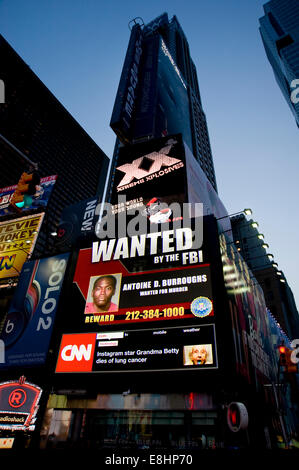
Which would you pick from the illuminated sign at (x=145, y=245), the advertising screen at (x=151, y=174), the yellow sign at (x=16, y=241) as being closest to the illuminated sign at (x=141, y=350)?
the illuminated sign at (x=145, y=245)

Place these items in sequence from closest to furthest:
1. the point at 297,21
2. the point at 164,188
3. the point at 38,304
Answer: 1. the point at 38,304
2. the point at 164,188
3. the point at 297,21

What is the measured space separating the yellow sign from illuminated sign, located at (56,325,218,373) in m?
11.1

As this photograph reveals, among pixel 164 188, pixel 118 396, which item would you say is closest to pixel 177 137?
pixel 164 188

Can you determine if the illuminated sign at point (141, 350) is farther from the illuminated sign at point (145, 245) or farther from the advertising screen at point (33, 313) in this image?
the illuminated sign at point (145, 245)

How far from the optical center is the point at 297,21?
152 metres

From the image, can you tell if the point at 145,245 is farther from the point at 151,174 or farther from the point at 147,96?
the point at 147,96

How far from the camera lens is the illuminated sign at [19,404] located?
45.0 feet

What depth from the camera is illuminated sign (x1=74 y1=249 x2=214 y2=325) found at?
14.2 meters

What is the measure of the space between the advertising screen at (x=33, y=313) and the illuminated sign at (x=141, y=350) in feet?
7.43

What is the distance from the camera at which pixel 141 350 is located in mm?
13734

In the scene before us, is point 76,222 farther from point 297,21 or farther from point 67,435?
point 297,21

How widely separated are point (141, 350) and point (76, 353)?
3.67 meters

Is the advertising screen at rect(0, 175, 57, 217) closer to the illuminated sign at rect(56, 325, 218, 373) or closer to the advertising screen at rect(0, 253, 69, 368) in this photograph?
the advertising screen at rect(0, 253, 69, 368)

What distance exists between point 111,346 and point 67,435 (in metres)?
4.96
